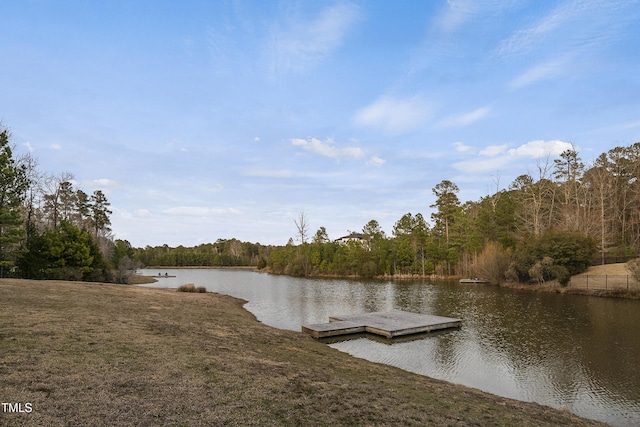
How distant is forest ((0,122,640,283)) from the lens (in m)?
30.7

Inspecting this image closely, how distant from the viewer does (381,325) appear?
62.6 ft

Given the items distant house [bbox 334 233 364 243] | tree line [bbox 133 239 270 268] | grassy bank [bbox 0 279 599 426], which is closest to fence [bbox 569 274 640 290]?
grassy bank [bbox 0 279 599 426]

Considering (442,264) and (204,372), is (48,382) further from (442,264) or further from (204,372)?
(442,264)

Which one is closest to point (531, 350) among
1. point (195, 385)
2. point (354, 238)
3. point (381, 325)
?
point (381, 325)

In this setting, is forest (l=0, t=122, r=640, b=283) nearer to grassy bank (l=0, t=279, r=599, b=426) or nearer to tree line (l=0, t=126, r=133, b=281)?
tree line (l=0, t=126, r=133, b=281)

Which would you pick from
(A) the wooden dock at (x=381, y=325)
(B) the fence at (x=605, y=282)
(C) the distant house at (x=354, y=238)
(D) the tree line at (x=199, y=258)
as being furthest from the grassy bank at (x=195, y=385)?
(D) the tree line at (x=199, y=258)

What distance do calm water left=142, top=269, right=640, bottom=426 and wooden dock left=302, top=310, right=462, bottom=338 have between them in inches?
34.5

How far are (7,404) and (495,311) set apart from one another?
26489 mm

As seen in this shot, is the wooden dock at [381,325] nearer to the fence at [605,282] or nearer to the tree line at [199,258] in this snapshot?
the fence at [605,282]

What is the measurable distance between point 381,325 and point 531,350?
6.77 m

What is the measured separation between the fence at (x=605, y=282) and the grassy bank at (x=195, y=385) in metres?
33.5

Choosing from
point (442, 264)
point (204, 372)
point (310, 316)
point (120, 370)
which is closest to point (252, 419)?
point (204, 372)

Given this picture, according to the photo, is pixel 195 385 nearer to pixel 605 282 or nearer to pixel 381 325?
pixel 381 325

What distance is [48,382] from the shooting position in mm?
6051
